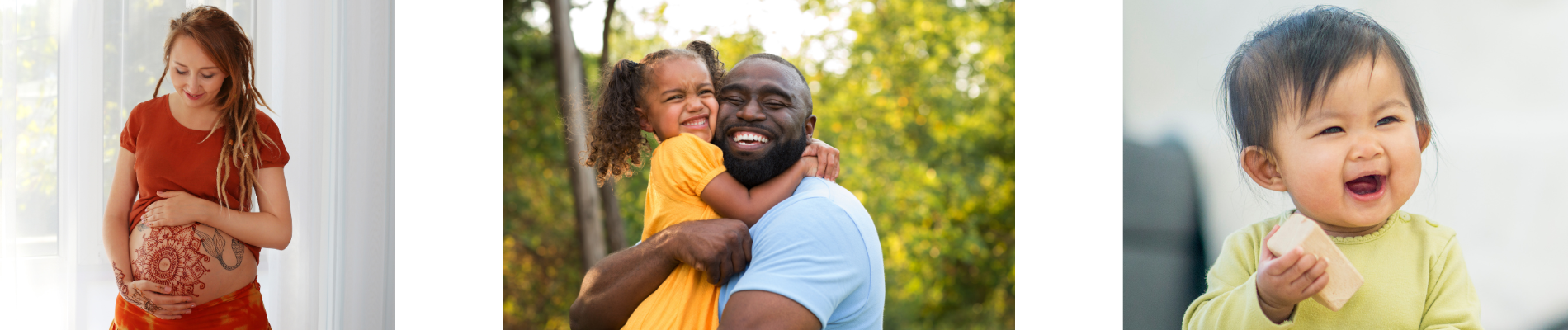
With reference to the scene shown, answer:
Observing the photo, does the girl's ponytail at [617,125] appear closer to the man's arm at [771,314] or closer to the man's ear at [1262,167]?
the man's arm at [771,314]

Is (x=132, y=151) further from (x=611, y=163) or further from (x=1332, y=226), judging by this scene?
(x=1332, y=226)

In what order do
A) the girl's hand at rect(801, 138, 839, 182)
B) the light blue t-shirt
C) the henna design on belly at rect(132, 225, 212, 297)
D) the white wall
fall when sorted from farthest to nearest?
→ the girl's hand at rect(801, 138, 839, 182)
the henna design on belly at rect(132, 225, 212, 297)
the light blue t-shirt
the white wall

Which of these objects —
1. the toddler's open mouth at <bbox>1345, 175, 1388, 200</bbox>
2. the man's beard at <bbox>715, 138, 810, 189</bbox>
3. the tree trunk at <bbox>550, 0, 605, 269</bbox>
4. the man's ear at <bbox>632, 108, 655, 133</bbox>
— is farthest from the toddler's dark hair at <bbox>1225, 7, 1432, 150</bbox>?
the tree trunk at <bbox>550, 0, 605, 269</bbox>

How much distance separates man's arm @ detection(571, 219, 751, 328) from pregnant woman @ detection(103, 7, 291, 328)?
0.92 metres

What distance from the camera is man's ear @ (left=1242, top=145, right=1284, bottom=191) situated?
201 cm

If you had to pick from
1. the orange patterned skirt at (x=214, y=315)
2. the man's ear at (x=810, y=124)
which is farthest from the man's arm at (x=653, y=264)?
the orange patterned skirt at (x=214, y=315)

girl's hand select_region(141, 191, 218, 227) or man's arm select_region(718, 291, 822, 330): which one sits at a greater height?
girl's hand select_region(141, 191, 218, 227)

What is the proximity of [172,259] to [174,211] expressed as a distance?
122 mm

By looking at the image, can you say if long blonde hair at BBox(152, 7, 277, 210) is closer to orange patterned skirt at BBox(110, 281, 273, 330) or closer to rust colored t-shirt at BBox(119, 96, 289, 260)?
rust colored t-shirt at BBox(119, 96, 289, 260)

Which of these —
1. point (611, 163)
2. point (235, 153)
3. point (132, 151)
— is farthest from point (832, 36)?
point (132, 151)

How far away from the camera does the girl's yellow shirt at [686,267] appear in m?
2.06

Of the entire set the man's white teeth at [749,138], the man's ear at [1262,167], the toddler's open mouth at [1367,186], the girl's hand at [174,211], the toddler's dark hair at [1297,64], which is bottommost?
the girl's hand at [174,211]

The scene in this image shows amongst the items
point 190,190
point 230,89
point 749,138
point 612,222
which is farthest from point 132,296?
point 749,138

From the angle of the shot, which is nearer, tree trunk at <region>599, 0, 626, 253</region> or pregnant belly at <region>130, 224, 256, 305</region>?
pregnant belly at <region>130, 224, 256, 305</region>
